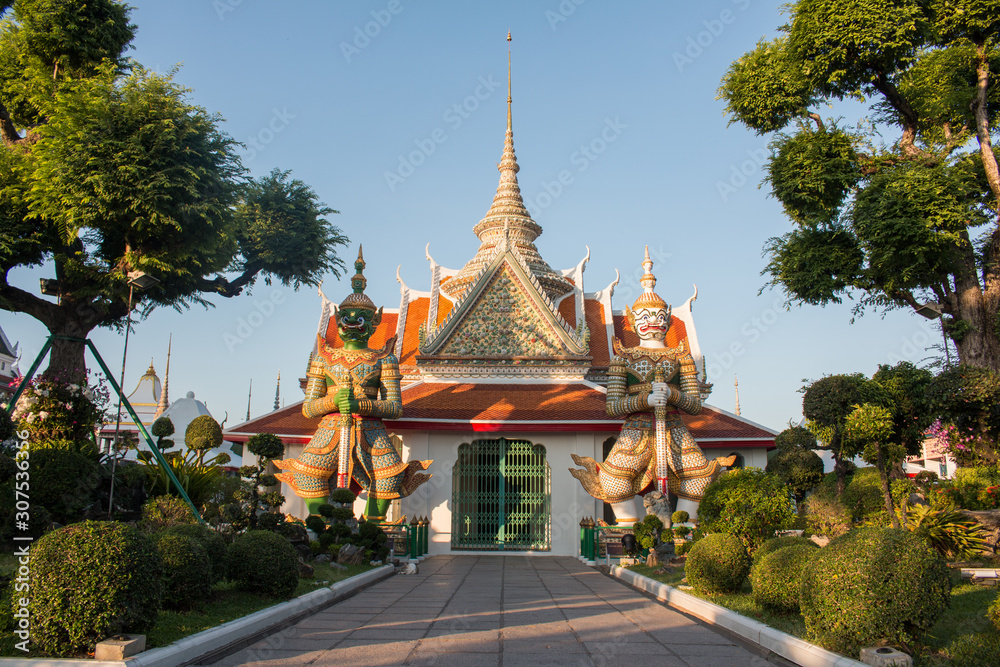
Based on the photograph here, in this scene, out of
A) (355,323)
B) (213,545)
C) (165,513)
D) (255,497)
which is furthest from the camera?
(355,323)

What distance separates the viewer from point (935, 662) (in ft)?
14.8

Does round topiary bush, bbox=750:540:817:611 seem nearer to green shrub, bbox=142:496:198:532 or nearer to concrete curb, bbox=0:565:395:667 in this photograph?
concrete curb, bbox=0:565:395:667

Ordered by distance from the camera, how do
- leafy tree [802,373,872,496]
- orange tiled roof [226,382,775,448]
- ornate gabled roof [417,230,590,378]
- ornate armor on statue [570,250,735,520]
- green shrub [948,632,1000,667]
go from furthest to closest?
1. ornate gabled roof [417,230,590,378]
2. orange tiled roof [226,382,775,448]
3. ornate armor on statue [570,250,735,520]
4. leafy tree [802,373,872,496]
5. green shrub [948,632,1000,667]

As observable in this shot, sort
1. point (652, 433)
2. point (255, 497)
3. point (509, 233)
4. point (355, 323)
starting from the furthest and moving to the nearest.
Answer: point (509, 233)
point (355, 323)
point (652, 433)
point (255, 497)

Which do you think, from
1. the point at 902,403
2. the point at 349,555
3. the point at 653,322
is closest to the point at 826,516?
the point at 902,403

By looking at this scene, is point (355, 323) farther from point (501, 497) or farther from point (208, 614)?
point (208, 614)

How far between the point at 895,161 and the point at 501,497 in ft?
34.8

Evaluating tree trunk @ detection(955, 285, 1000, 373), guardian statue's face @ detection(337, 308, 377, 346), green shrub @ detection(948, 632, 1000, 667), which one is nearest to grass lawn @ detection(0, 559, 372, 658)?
green shrub @ detection(948, 632, 1000, 667)

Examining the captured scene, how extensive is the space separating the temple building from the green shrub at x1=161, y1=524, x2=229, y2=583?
7.92 meters

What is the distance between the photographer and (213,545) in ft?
23.2

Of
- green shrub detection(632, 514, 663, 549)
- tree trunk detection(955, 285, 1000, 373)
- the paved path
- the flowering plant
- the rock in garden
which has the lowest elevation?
the paved path

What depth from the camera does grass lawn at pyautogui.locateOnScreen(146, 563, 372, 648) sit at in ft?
17.5

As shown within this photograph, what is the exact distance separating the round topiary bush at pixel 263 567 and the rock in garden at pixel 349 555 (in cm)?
373

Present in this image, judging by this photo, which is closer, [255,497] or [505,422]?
[255,497]
